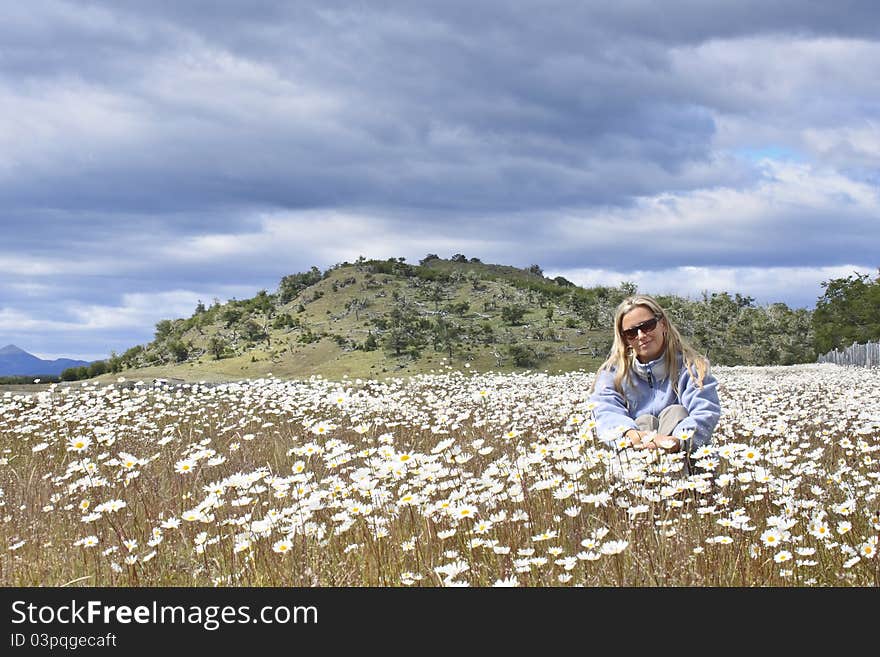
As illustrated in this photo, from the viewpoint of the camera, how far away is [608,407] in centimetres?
635

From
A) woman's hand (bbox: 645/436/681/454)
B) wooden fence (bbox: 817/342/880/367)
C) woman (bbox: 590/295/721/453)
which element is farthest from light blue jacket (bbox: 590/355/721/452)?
wooden fence (bbox: 817/342/880/367)

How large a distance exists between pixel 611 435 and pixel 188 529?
321 centimetres

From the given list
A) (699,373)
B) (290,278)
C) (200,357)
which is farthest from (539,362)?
(699,373)

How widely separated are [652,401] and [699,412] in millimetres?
575

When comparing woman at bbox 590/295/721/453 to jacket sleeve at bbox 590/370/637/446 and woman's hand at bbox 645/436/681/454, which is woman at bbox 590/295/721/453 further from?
woman's hand at bbox 645/436/681/454

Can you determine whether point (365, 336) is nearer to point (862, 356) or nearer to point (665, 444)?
point (862, 356)

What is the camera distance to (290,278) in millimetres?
48844

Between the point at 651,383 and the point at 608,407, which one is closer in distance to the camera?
the point at 608,407

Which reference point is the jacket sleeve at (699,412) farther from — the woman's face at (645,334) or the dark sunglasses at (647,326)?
the dark sunglasses at (647,326)

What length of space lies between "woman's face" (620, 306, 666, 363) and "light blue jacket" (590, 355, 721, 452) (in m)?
0.08

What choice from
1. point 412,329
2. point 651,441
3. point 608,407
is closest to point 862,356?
point 412,329

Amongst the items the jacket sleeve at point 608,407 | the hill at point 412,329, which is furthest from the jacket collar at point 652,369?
the hill at point 412,329

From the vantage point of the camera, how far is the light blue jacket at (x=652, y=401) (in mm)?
5914

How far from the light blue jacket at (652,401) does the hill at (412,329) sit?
2221 centimetres
